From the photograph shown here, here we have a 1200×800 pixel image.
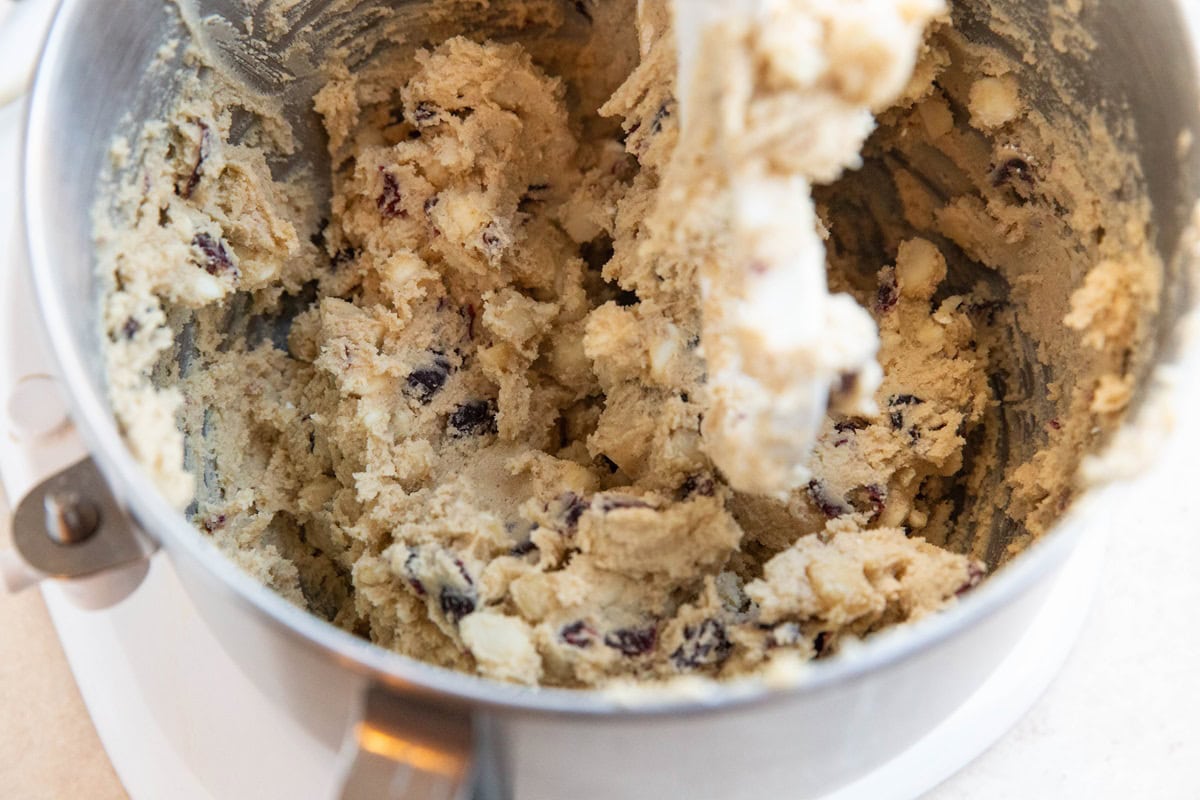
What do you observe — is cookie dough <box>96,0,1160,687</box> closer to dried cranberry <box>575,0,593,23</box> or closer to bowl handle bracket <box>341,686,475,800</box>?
dried cranberry <box>575,0,593,23</box>

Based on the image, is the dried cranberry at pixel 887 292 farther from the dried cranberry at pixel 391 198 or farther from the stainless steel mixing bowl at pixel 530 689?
the dried cranberry at pixel 391 198

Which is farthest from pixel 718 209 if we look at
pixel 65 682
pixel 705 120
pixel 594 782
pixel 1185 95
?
pixel 65 682

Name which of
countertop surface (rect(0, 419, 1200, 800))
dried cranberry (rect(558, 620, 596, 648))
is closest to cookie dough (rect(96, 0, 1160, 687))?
dried cranberry (rect(558, 620, 596, 648))

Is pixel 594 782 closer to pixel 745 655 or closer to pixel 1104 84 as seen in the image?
pixel 745 655

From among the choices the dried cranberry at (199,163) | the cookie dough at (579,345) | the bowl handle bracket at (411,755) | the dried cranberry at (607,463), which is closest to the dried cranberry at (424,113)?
the cookie dough at (579,345)

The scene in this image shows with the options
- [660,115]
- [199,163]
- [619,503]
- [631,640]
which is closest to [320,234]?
[199,163]

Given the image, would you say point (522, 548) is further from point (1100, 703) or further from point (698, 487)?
point (1100, 703)
